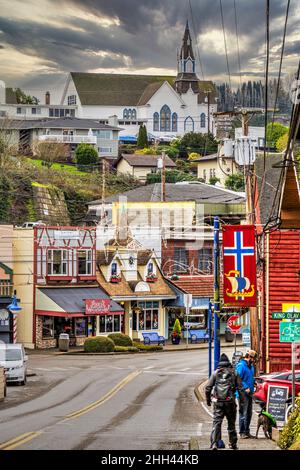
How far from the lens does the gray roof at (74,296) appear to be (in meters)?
64.9

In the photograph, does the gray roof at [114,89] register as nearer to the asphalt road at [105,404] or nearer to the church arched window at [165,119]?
the church arched window at [165,119]

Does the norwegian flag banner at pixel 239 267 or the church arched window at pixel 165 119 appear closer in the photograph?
the norwegian flag banner at pixel 239 267

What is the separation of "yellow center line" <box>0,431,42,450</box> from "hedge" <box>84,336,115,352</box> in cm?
3965

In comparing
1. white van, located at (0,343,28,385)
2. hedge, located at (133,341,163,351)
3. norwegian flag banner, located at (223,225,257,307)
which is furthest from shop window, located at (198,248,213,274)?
norwegian flag banner, located at (223,225,257,307)

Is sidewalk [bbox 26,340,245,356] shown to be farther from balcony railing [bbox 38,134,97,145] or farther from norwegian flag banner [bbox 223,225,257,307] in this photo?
balcony railing [bbox 38,134,97,145]

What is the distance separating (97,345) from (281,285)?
2302cm

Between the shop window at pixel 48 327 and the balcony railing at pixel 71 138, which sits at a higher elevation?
the balcony railing at pixel 71 138

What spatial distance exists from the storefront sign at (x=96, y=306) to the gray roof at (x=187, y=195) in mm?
23836

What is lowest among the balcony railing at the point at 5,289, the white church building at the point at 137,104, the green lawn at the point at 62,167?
the balcony railing at the point at 5,289

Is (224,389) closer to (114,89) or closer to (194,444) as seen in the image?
(194,444)

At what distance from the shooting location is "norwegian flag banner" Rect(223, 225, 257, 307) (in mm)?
30828

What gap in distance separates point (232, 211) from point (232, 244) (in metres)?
58.0

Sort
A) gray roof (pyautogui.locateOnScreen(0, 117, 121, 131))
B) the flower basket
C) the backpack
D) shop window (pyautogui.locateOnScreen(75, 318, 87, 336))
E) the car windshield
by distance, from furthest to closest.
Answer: gray roof (pyautogui.locateOnScreen(0, 117, 121, 131))
the flower basket
shop window (pyautogui.locateOnScreen(75, 318, 87, 336))
the car windshield
the backpack

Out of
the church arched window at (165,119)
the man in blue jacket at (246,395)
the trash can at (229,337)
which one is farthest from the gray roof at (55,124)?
Answer: the man in blue jacket at (246,395)
